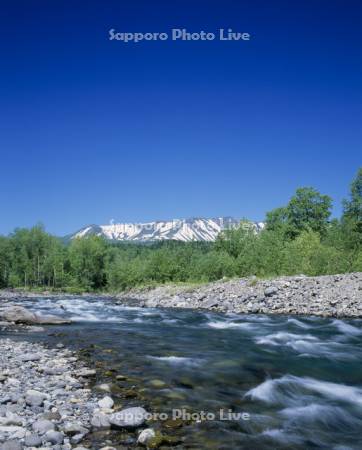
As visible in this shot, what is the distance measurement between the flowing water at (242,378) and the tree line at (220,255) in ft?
92.6

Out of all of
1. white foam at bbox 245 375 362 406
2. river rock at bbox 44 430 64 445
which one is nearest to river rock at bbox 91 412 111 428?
river rock at bbox 44 430 64 445

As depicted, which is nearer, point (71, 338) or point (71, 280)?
point (71, 338)

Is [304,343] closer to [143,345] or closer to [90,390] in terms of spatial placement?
[143,345]

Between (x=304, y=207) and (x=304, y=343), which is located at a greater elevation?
(x=304, y=207)

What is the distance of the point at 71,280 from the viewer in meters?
106

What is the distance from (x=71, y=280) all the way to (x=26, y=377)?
98.8 m

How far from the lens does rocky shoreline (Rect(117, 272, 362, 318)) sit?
2939cm

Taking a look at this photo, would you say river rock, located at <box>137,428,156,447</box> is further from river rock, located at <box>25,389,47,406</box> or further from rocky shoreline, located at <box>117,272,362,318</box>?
rocky shoreline, located at <box>117,272,362,318</box>

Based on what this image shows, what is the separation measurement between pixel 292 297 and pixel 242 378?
72.5 ft

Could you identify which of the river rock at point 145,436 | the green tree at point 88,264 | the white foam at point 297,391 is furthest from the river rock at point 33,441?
the green tree at point 88,264

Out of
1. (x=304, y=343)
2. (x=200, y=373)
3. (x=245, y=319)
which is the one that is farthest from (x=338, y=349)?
(x=245, y=319)

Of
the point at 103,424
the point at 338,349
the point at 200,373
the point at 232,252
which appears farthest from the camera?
the point at 232,252

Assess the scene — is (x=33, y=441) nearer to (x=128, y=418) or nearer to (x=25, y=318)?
(x=128, y=418)

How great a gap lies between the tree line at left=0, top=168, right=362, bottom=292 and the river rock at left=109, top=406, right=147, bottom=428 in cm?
3953
